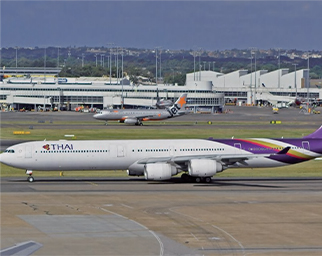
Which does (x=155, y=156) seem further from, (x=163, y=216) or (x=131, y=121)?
(x=131, y=121)

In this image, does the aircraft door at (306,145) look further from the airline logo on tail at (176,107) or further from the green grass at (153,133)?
the airline logo on tail at (176,107)

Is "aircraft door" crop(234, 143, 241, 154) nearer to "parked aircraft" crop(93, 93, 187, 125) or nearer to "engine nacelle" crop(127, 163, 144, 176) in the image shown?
"engine nacelle" crop(127, 163, 144, 176)

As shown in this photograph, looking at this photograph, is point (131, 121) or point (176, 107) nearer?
point (131, 121)

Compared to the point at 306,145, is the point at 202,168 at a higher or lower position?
lower

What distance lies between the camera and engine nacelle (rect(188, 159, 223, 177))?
61.3 metres

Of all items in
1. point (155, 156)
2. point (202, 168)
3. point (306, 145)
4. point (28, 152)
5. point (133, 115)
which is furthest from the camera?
point (133, 115)

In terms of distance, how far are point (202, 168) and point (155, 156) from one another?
453 cm

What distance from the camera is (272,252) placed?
118 ft

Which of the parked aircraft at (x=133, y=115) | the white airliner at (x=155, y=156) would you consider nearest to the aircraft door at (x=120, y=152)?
the white airliner at (x=155, y=156)

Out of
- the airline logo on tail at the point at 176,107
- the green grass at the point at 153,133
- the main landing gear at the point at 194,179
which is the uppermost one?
the airline logo on tail at the point at 176,107

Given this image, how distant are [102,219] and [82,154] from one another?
19.0 m

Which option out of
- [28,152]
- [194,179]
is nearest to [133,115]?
[194,179]

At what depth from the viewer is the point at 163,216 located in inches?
1800

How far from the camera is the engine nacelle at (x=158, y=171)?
61.0 meters
